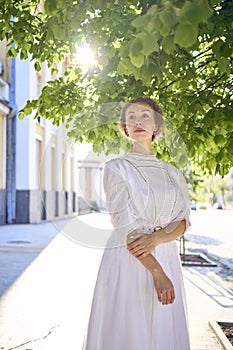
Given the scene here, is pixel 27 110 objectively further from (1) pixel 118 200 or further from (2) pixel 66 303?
(2) pixel 66 303

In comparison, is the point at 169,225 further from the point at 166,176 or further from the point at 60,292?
the point at 60,292

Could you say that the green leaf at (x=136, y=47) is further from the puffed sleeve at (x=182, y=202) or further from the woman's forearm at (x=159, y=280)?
the puffed sleeve at (x=182, y=202)

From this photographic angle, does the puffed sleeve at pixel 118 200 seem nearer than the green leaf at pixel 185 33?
No

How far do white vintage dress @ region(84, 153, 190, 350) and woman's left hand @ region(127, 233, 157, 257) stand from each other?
0.21 ft

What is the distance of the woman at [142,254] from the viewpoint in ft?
7.74

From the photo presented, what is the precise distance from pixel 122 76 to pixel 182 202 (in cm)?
163

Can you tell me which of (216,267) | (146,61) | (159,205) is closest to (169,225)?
(159,205)

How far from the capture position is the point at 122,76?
3.80 m

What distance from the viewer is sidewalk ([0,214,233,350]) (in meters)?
4.43

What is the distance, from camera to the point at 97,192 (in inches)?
114

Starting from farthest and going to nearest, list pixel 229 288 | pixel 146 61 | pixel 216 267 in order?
pixel 216 267
pixel 229 288
pixel 146 61

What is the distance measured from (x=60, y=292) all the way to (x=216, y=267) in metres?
4.35

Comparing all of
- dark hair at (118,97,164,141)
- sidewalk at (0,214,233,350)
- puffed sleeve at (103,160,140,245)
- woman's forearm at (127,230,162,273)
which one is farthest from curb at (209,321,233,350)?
dark hair at (118,97,164,141)

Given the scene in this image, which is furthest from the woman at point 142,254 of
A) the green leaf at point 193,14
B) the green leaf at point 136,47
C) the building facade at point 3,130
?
the building facade at point 3,130
